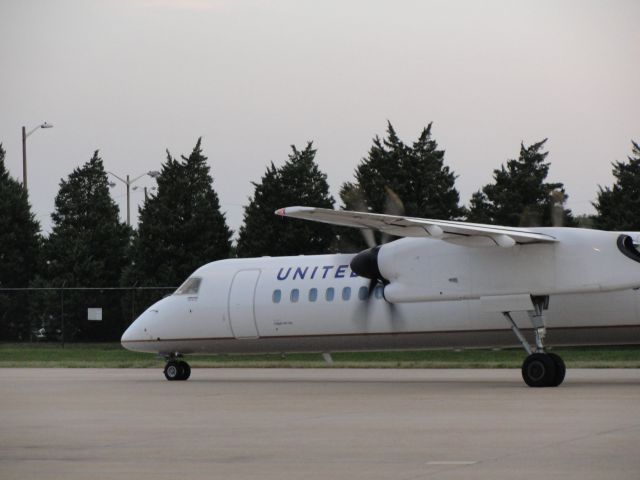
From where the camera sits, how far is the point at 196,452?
39.1ft

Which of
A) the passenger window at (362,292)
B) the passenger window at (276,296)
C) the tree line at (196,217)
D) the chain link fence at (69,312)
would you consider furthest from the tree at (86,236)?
the passenger window at (362,292)

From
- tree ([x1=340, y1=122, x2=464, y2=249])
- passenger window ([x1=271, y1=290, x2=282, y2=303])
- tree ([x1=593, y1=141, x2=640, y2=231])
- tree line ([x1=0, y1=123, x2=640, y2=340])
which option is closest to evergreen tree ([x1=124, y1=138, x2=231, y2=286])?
tree line ([x1=0, y1=123, x2=640, y2=340])

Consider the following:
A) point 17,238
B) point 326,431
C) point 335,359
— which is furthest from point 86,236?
point 326,431

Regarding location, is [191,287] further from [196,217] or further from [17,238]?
[17,238]

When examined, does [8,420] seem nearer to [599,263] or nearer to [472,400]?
[472,400]

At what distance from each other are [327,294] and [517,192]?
67.8 ft

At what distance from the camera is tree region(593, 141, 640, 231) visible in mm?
43344

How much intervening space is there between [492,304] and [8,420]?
30.2 ft

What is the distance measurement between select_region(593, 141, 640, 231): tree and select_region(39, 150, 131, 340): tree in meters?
21.2

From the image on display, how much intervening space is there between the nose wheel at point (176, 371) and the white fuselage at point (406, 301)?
288 mm

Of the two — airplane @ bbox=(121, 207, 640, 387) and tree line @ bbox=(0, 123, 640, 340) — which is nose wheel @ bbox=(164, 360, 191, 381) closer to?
airplane @ bbox=(121, 207, 640, 387)

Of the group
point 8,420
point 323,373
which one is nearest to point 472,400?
point 8,420

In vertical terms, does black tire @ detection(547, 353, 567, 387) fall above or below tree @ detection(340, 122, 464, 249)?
below

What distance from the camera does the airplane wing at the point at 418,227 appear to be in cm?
2019
